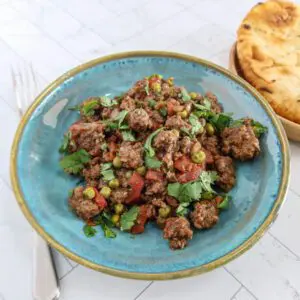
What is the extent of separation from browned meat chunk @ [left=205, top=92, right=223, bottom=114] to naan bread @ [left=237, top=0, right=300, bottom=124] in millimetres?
369

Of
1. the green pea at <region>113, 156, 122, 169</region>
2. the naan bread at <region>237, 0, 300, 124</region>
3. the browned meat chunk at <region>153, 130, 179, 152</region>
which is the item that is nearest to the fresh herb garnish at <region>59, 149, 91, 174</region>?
the green pea at <region>113, 156, 122, 169</region>

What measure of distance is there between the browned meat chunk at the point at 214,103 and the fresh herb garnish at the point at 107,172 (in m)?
0.69

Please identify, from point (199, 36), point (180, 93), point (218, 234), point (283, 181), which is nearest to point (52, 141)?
point (180, 93)

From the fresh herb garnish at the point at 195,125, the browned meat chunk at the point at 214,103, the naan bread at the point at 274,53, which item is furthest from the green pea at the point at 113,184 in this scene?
the naan bread at the point at 274,53

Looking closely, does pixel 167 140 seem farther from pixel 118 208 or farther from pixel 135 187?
pixel 118 208

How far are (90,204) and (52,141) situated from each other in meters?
0.51

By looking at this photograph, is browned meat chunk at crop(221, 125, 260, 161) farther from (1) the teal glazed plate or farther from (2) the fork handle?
(2) the fork handle

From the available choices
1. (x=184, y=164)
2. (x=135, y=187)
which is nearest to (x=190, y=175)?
(x=184, y=164)

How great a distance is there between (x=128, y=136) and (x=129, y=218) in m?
0.43

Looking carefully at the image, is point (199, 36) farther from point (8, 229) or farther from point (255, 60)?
point (8, 229)

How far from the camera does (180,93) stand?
7.06 feet

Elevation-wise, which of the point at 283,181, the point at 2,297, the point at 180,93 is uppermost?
the point at 180,93

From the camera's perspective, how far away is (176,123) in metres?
1.95

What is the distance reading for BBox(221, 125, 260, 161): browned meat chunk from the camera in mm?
1965
